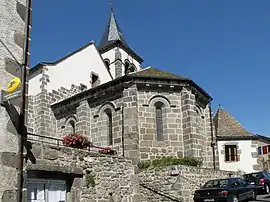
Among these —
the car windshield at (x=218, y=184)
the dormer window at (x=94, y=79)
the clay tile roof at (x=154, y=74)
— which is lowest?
the car windshield at (x=218, y=184)

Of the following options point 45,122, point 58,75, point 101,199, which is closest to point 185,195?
point 101,199

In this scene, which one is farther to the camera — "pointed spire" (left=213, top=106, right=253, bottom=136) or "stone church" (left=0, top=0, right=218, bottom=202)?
"pointed spire" (left=213, top=106, right=253, bottom=136)

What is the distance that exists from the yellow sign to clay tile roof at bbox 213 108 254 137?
24.3 metres

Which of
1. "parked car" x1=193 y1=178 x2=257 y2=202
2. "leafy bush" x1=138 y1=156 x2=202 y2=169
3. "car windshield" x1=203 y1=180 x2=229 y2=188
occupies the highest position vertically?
"leafy bush" x1=138 y1=156 x2=202 y2=169

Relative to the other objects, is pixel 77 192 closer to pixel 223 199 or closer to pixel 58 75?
pixel 223 199

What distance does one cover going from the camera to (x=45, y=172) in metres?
9.68

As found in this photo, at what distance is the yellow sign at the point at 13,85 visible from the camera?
720 cm

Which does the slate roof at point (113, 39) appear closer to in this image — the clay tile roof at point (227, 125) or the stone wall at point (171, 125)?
the clay tile roof at point (227, 125)

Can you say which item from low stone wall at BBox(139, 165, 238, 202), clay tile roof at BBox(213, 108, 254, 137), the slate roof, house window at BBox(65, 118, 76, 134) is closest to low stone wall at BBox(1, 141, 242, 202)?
low stone wall at BBox(139, 165, 238, 202)

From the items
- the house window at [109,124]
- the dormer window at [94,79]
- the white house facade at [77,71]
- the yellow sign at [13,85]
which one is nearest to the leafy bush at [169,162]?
the house window at [109,124]

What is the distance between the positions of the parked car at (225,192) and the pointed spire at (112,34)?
83.4 ft

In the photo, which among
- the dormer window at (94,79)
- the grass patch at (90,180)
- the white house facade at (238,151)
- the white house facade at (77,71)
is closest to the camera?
the grass patch at (90,180)

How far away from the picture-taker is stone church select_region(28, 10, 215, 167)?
18.8 metres

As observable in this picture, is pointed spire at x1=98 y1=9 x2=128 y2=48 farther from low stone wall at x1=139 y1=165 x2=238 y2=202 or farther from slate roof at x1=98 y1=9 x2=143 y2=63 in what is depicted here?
low stone wall at x1=139 y1=165 x2=238 y2=202
